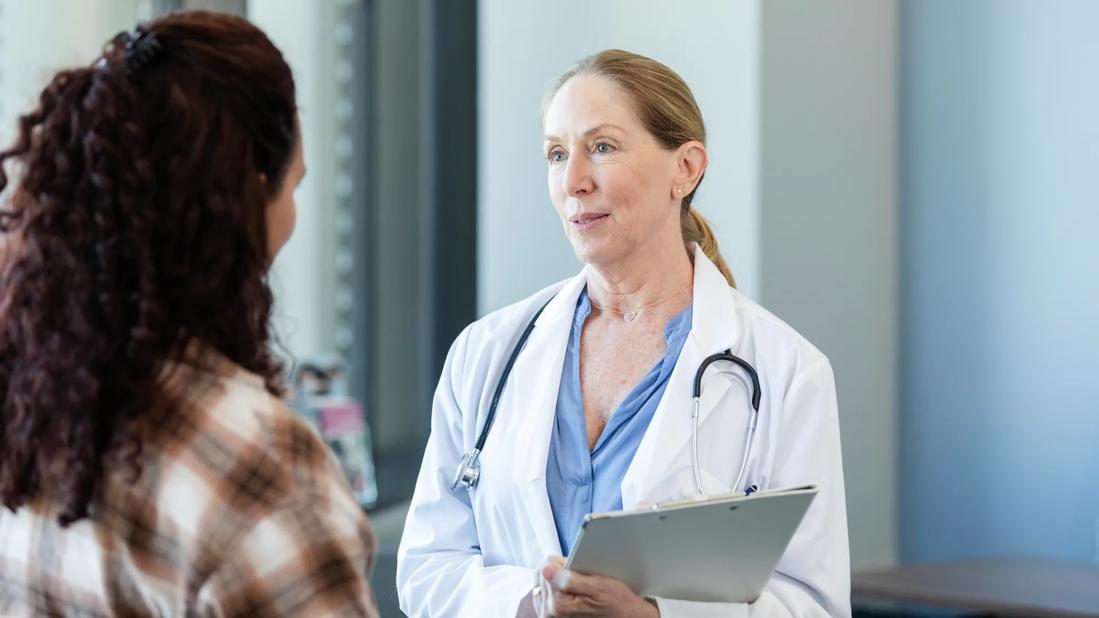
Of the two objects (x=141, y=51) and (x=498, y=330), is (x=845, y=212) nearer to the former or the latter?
(x=498, y=330)

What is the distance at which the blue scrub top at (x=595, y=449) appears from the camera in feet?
5.03

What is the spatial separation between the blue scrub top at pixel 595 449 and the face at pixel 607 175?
142mm

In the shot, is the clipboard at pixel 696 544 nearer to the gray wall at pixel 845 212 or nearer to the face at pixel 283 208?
the face at pixel 283 208

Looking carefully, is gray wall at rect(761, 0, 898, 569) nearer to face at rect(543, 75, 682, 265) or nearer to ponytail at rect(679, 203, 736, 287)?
ponytail at rect(679, 203, 736, 287)

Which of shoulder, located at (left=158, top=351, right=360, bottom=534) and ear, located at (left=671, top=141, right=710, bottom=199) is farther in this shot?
ear, located at (left=671, top=141, right=710, bottom=199)

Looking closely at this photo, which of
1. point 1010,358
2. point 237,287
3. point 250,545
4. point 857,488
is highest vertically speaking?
point 237,287

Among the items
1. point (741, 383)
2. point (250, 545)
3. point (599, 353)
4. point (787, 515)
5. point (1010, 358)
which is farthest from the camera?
point (1010, 358)

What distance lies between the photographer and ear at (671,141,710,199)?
5.44ft

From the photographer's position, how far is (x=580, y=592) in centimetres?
132

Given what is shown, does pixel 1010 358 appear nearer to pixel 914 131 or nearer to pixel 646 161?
pixel 914 131

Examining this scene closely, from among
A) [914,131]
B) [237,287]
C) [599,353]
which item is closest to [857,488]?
[914,131]

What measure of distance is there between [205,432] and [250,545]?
0.09 meters

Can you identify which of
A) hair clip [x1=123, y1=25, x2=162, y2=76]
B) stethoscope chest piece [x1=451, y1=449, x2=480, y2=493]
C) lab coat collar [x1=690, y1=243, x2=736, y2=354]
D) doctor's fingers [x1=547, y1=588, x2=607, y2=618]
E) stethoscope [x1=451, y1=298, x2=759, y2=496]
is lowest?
doctor's fingers [x1=547, y1=588, x2=607, y2=618]

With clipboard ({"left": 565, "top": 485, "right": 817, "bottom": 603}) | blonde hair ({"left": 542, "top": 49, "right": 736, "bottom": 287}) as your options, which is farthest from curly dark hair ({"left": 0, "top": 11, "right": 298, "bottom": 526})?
blonde hair ({"left": 542, "top": 49, "right": 736, "bottom": 287})
